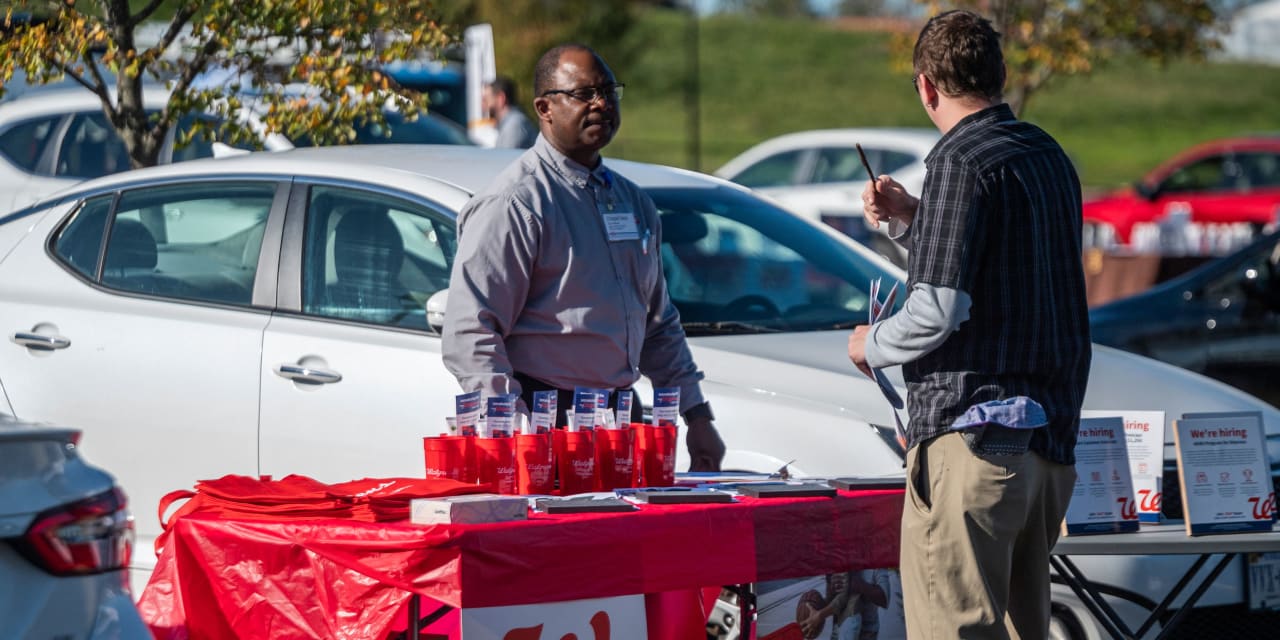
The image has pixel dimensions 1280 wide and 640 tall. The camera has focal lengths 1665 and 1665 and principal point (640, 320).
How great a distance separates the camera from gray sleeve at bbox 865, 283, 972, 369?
11.4 ft

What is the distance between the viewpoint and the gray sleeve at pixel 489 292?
13.6ft

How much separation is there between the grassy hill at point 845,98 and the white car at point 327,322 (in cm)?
3787

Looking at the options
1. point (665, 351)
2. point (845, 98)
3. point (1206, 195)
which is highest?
point (845, 98)

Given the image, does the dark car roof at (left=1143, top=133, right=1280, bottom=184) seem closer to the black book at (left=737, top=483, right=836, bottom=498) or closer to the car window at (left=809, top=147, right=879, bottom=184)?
the car window at (left=809, top=147, right=879, bottom=184)

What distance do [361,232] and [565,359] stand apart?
1.37m

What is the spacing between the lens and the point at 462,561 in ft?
11.6

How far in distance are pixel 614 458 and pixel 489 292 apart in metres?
0.52

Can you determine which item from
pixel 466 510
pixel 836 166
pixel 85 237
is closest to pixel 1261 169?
pixel 836 166

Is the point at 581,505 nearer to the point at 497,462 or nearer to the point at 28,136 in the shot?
the point at 497,462

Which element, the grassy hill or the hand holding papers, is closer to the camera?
the hand holding papers

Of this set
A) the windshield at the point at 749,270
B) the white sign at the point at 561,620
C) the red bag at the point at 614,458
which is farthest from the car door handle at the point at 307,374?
the white sign at the point at 561,620

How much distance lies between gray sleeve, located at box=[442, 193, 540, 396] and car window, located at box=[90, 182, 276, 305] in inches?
59.5

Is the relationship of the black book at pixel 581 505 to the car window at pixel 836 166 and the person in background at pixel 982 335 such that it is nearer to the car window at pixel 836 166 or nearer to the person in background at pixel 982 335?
the person in background at pixel 982 335

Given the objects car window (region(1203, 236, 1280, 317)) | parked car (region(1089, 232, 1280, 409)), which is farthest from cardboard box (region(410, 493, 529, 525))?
car window (region(1203, 236, 1280, 317))
